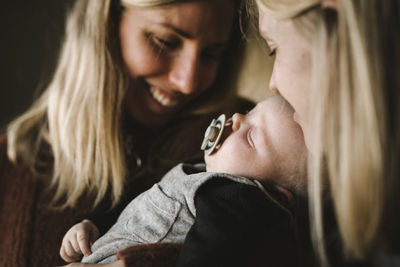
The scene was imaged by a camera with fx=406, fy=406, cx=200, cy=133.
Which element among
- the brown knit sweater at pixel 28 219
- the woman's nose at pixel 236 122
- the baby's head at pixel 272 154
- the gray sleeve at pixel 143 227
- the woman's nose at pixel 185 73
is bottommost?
the brown knit sweater at pixel 28 219

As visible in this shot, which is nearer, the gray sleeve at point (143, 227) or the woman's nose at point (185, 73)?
the gray sleeve at point (143, 227)

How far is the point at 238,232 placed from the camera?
60 centimetres

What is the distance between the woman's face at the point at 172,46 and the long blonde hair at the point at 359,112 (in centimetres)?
48

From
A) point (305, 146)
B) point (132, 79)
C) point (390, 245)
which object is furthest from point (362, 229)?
point (132, 79)

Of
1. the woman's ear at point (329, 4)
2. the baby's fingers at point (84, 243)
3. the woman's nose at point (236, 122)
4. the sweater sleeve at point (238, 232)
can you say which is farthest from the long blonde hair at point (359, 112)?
the baby's fingers at point (84, 243)

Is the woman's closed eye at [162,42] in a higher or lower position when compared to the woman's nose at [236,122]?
higher

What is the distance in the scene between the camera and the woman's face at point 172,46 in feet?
3.22

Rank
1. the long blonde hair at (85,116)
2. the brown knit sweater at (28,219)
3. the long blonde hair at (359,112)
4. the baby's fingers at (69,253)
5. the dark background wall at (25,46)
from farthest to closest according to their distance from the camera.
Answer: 1. the dark background wall at (25,46)
2. the long blonde hair at (85,116)
3. the brown knit sweater at (28,219)
4. the baby's fingers at (69,253)
5. the long blonde hair at (359,112)

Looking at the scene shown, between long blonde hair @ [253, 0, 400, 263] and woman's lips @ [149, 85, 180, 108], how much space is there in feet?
2.09

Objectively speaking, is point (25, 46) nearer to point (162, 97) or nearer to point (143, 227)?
point (162, 97)

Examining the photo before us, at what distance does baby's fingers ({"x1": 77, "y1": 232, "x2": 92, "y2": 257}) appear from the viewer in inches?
29.8

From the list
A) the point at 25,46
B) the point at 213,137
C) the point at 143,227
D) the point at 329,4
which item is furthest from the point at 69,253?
the point at 25,46

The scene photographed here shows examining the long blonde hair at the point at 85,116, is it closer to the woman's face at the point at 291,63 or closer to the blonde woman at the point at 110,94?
the blonde woman at the point at 110,94

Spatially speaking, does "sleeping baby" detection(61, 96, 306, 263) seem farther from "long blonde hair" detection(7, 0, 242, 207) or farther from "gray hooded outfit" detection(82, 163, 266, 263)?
"long blonde hair" detection(7, 0, 242, 207)
